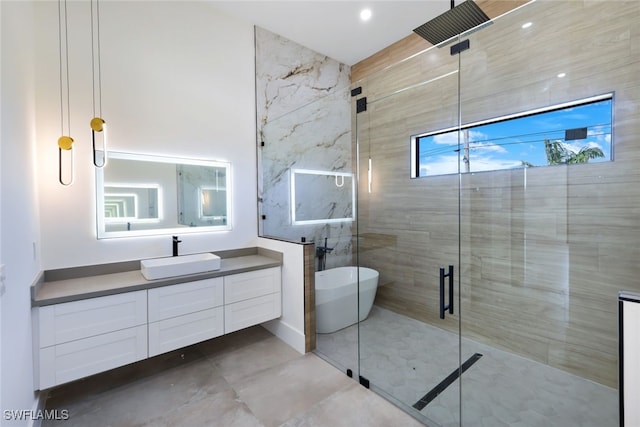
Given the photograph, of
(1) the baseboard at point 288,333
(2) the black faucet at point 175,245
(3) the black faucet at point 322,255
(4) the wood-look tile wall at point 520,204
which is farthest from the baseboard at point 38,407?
(4) the wood-look tile wall at point 520,204

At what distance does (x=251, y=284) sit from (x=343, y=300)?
1.00m

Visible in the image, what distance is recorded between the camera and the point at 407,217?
326cm

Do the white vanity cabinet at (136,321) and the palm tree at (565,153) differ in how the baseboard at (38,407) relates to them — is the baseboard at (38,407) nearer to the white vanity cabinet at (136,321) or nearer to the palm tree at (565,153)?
the white vanity cabinet at (136,321)

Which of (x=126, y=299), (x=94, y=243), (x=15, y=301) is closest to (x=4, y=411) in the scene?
(x=15, y=301)

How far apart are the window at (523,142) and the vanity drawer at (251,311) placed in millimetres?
2041

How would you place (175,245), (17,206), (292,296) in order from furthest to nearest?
(292,296)
(175,245)
(17,206)

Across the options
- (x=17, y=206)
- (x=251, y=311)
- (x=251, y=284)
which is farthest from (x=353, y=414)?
(x=17, y=206)

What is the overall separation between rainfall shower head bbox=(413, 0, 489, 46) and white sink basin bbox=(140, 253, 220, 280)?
2430mm

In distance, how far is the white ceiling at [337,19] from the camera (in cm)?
288

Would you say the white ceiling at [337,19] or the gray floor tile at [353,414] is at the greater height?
the white ceiling at [337,19]

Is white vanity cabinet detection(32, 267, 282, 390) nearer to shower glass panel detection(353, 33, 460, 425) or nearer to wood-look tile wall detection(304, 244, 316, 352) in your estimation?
wood-look tile wall detection(304, 244, 316, 352)

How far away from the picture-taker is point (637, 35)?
73.7 inches

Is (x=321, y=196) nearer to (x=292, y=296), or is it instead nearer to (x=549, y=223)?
(x=292, y=296)

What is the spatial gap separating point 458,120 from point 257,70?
7.25 ft
